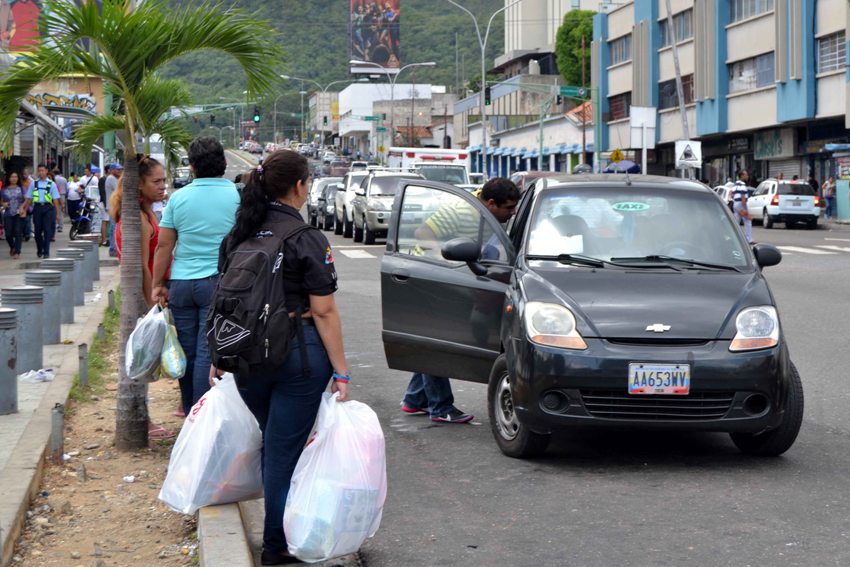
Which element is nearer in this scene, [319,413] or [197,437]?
[319,413]

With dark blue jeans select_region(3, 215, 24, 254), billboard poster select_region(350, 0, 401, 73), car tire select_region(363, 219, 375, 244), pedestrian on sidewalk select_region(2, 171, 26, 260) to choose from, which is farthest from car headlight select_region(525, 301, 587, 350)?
billboard poster select_region(350, 0, 401, 73)

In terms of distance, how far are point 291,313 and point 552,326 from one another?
241 centimetres

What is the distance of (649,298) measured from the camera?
7199mm

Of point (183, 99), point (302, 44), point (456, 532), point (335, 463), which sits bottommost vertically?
point (456, 532)

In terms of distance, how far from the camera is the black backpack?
4922mm

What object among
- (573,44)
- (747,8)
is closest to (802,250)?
(747,8)

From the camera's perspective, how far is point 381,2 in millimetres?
156375

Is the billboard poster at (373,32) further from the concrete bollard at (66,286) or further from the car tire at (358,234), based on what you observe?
the concrete bollard at (66,286)

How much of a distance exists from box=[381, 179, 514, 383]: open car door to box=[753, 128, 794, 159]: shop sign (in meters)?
47.9

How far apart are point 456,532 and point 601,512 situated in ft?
2.53

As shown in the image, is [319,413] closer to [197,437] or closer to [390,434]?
[197,437]

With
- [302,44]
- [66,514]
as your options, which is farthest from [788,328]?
[302,44]

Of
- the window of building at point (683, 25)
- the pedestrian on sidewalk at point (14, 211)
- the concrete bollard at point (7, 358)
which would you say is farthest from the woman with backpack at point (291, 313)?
the window of building at point (683, 25)

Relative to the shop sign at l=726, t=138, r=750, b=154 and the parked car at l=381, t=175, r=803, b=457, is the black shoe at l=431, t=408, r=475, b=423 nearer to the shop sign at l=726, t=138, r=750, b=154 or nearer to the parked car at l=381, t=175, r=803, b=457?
the parked car at l=381, t=175, r=803, b=457
